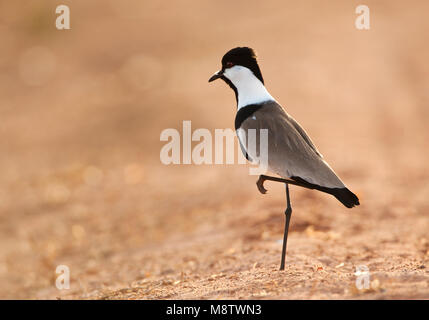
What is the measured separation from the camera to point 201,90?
49.7ft

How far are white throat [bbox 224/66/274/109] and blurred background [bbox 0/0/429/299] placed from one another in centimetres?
156

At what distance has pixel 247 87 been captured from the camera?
4801 millimetres

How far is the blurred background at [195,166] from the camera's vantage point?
6.26 m

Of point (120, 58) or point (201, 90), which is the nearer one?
point (201, 90)

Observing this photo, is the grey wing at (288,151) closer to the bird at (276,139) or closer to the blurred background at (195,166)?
the bird at (276,139)

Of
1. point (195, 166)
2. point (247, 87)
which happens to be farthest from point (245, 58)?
point (195, 166)

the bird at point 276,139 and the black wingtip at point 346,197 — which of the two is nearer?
the black wingtip at point 346,197

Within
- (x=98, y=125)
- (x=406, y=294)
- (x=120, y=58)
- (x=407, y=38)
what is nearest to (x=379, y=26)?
(x=407, y=38)

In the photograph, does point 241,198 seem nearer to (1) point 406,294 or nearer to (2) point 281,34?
(1) point 406,294

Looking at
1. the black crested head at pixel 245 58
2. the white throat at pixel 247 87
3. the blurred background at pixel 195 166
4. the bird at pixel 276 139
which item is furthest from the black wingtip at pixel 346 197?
the black crested head at pixel 245 58

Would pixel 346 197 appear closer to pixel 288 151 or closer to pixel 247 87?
pixel 288 151

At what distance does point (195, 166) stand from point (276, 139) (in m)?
7.54

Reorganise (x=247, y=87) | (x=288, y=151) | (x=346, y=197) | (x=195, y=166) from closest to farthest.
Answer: (x=346, y=197) < (x=288, y=151) < (x=247, y=87) < (x=195, y=166)
